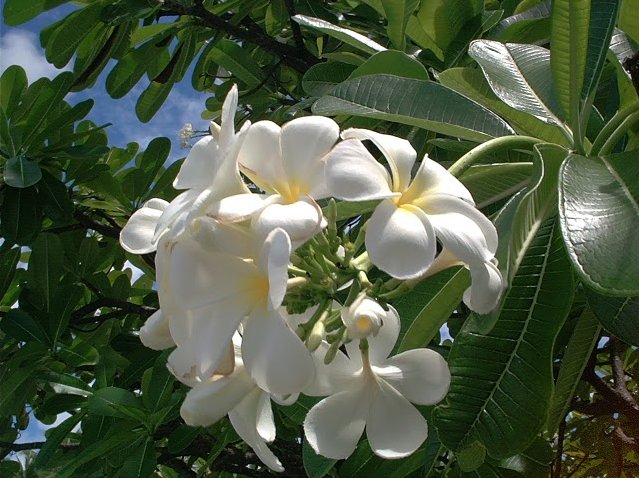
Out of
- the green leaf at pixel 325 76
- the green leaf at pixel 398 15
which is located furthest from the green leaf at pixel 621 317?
the green leaf at pixel 325 76

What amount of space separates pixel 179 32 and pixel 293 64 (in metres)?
0.38

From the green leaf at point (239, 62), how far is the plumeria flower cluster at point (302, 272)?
1300mm

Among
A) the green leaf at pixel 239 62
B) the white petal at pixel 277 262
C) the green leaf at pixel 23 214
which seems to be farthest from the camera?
the green leaf at pixel 239 62

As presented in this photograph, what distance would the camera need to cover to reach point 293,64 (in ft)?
5.97

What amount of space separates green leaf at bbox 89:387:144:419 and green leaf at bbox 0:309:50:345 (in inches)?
16.1

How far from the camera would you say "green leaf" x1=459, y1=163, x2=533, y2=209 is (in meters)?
0.73

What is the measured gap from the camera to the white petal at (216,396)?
0.56 meters

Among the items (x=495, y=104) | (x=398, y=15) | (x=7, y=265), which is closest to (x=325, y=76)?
(x=398, y=15)

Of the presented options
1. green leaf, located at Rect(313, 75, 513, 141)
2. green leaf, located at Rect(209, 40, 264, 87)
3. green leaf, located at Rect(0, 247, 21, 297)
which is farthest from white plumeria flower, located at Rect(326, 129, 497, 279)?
green leaf, located at Rect(0, 247, 21, 297)

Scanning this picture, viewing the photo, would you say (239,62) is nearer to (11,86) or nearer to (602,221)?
(11,86)

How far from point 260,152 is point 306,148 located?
0.04 m

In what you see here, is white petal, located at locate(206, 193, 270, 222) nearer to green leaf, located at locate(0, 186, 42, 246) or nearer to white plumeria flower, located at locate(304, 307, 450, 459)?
white plumeria flower, located at locate(304, 307, 450, 459)

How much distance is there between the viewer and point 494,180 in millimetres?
754

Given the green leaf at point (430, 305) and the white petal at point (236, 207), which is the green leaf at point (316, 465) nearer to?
the green leaf at point (430, 305)
